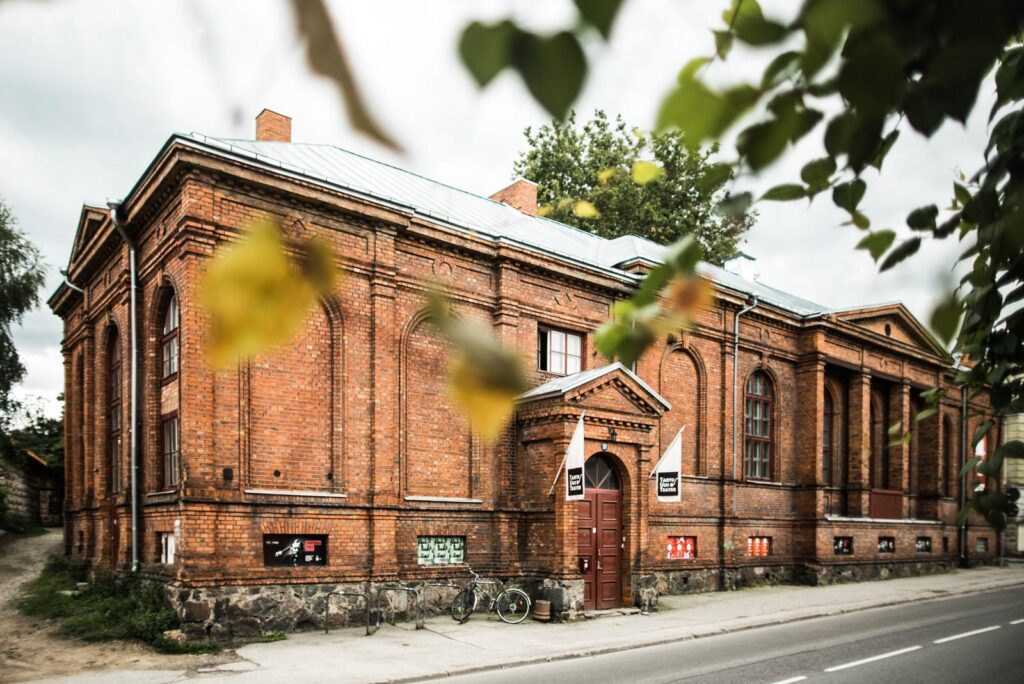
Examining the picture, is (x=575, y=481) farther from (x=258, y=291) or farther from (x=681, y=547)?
(x=258, y=291)

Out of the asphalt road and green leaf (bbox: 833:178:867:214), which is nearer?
green leaf (bbox: 833:178:867:214)

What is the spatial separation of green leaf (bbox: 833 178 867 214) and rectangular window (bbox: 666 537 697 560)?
1973 cm

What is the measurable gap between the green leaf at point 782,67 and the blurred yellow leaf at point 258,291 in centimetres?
83

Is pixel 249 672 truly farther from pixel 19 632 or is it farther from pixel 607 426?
pixel 607 426

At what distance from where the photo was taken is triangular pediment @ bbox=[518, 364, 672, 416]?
16.6 meters

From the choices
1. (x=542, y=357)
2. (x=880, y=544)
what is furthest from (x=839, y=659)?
(x=880, y=544)

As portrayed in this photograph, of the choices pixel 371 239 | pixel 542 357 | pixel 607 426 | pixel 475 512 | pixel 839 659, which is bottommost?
pixel 839 659

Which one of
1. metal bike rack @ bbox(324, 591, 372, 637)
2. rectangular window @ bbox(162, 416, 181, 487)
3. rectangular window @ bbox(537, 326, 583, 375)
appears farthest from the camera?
rectangular window @ bbox(537, 326, 583, 375)

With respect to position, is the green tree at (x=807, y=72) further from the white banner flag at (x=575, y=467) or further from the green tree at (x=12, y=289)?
the green tree at (x=12, y=289)

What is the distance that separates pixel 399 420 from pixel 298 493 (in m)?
2.63

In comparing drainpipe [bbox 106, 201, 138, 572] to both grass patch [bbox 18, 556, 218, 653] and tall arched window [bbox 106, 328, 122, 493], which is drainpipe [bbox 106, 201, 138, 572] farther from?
tall arched window [bbox 106, 328, 122, 493]

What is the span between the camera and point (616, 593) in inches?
689

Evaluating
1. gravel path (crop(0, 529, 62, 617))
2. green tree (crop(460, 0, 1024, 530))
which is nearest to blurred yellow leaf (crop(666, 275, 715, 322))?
green tree (crop(460, 0, 1024, 530))

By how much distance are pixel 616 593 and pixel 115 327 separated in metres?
13.5
